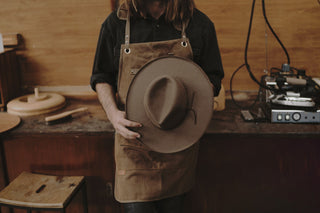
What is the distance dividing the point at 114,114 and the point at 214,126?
68 centimetres

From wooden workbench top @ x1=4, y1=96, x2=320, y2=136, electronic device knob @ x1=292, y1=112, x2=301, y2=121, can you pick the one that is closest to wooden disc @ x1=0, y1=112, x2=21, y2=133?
wooden workbench top @ x1=4, y1=96, x2=320, y2=136

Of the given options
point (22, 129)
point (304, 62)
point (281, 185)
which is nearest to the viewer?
point (22, 129)

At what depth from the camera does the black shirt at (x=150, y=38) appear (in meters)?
1.47

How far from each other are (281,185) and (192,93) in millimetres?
1048

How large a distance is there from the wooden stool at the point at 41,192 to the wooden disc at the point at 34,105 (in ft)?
1.40

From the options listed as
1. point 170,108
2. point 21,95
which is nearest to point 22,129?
point 21,95

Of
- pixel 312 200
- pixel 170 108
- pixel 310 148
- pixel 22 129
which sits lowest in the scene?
pixel 312 200

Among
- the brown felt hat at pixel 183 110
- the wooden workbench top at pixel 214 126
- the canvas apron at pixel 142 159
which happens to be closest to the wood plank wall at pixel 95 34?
the wooden workbench top at pixel 214 126

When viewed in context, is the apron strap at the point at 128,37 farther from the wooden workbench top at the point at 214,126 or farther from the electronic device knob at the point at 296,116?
the electronic device knob at the point at 296,116

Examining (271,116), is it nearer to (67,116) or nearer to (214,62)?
(214,62)

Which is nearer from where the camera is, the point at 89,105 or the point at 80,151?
the point at 80,151

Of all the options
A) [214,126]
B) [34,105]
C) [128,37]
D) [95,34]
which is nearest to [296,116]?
[214,126]

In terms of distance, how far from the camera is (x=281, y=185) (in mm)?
1879

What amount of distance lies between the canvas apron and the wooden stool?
32cm
